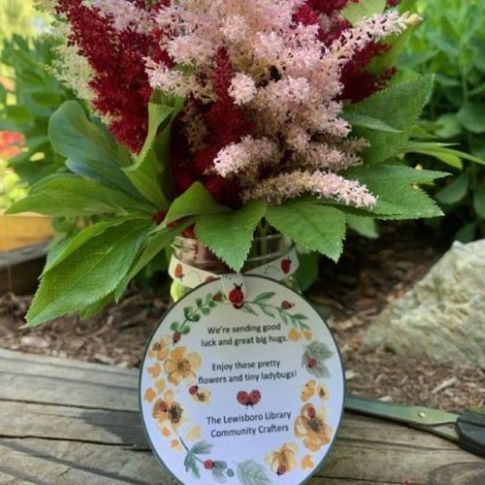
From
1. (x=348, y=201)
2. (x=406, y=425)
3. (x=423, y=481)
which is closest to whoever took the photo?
(x=348, y=201)

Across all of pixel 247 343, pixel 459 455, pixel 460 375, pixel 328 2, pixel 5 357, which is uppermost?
pixel 328 2

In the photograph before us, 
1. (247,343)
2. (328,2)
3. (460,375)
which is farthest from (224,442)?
(460,375)

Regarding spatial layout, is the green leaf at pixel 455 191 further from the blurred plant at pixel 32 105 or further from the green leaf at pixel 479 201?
the blurred plant at pixel 32 105

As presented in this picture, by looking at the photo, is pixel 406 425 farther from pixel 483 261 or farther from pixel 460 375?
pixel 483 261

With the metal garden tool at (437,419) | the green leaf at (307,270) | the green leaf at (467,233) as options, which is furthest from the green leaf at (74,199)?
the green leaf at (467,233)

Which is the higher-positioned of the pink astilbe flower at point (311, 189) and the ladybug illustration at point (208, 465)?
the pink astilbe flower at point (311, 189)

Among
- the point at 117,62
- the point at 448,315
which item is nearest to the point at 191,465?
the point at 117,62

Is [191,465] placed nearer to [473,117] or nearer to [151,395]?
[151,395]
